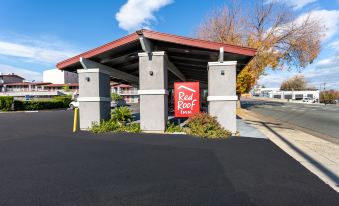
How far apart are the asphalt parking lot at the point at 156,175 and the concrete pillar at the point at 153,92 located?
6.58 ft

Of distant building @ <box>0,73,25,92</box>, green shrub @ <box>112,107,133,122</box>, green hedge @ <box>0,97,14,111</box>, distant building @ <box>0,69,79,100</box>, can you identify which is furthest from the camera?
distant building @ <box>0,73,25,92</box>

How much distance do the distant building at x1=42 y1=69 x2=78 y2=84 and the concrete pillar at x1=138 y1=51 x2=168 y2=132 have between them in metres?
75.2

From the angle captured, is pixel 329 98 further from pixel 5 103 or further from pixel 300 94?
pixel 5 103

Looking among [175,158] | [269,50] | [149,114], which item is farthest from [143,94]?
[269,50]

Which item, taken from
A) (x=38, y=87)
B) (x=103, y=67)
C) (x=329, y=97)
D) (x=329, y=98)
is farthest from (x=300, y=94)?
(x=38, y=87)

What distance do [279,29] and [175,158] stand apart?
2862 centimetres

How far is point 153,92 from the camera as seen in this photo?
31.2 feet

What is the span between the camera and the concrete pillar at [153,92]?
9.51 metres

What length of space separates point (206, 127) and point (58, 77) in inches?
3156

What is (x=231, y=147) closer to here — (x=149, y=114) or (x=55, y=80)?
(x=149, y=114)

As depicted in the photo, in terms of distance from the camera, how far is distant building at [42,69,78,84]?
7675 cm

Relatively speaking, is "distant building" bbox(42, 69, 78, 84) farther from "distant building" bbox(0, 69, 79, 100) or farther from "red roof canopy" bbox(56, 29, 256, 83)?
"red roof canopy" bbox(56, 29, 256, 83)

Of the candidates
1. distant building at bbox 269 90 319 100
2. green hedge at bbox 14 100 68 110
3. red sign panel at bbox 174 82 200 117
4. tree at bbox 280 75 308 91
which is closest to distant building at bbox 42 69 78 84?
green hedge at bbox 14 100 68 110

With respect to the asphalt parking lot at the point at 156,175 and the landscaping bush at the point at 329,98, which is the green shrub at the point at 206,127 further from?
the landscaping bush at the point at 329,98
